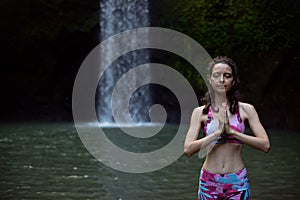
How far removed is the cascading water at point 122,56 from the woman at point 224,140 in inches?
587

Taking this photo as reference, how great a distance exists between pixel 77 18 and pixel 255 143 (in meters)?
15.6

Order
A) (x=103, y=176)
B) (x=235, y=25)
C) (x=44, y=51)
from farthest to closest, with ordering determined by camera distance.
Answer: (x=44, y=51), (x=235, y=25), (x=103, y=176)

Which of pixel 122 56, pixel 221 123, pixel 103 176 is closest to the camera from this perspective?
pixel 221 123

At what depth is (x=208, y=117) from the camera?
106 inches

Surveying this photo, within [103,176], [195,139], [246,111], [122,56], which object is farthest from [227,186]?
[122,56]

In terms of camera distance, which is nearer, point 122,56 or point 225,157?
point 225,157

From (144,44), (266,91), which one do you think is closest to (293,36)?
(266,91)

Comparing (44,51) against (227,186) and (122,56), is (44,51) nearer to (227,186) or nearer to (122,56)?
(122,56)

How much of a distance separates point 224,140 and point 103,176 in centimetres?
463

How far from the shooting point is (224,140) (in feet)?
8.74

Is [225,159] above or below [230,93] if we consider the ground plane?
below

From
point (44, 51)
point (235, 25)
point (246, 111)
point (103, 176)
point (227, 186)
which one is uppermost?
point (235, 25)

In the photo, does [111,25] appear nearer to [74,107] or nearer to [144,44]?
[144,44]

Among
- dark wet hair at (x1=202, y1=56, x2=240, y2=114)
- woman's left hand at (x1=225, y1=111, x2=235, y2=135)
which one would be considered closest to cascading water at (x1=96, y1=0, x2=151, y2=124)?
dark wet hair at (x1=202, y1=56, x2=240, y2=114)
